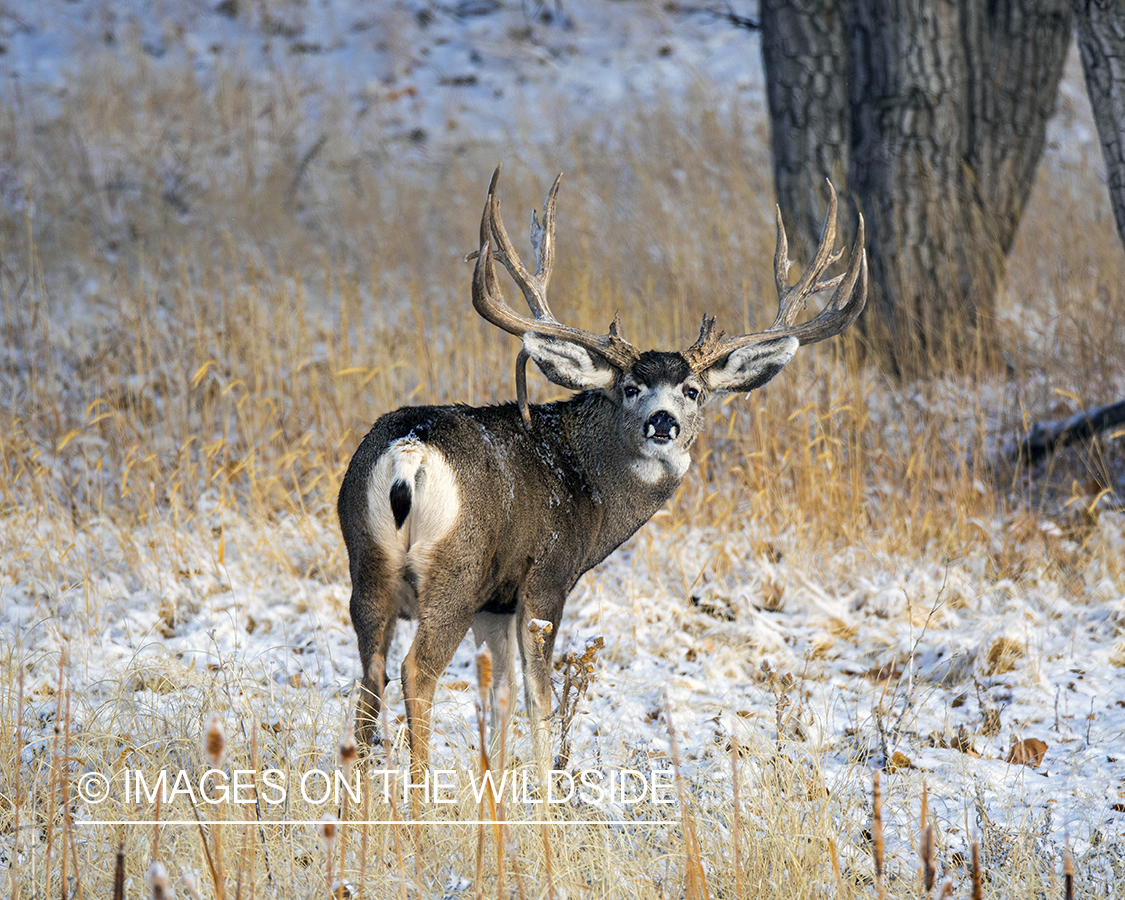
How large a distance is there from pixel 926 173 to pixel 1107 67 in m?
2.17

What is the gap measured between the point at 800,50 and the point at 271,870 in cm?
744

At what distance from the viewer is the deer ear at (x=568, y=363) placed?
3857mm

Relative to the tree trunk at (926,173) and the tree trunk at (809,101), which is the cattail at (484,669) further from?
the tree trunk at (809,101)

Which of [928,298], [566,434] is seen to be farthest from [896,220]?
[566,434]

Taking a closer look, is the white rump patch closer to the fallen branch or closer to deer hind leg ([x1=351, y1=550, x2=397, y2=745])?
deer hind leg ([x1=351, y1=550, x2=397, y2=745])

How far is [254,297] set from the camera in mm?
7715

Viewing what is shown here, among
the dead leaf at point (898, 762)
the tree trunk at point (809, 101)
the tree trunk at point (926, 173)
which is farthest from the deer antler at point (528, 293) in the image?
the tree trunk at point (809, 101)

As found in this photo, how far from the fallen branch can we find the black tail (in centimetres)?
427

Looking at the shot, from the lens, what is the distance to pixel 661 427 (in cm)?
370

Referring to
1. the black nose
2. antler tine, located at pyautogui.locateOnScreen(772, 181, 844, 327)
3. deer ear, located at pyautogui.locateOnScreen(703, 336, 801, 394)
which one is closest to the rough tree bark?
antler tine, located at pyautogui.locateOnScreen(772, 181, 844, 327)

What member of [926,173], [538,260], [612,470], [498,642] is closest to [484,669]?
[498,642]

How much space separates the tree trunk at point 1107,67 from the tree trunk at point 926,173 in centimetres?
191

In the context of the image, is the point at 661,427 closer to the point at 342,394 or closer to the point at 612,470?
the point at 612,470

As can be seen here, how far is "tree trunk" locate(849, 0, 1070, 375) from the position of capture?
7.68m
